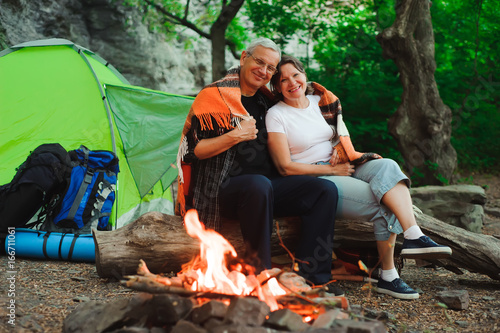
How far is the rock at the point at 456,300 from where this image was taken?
2.78 meters

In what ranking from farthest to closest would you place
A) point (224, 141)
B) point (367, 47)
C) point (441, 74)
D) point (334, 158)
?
1. point (367, 47)
2. point (441, 74)
3. point (334, 158)
4. point (224, 141)

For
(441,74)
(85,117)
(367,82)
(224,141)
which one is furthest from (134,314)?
(441,74)

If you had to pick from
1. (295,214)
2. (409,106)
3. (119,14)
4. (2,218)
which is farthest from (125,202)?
(119,14)

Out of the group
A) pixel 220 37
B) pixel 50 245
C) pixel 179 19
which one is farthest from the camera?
pixel 179 19

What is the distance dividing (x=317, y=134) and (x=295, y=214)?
23.6 inches

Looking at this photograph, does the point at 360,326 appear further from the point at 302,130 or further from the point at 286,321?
the point at 302,130

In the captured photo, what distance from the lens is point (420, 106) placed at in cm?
641

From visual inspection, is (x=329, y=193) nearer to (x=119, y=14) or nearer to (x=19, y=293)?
(x=19, y=293)

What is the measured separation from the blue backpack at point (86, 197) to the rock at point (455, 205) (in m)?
3.61

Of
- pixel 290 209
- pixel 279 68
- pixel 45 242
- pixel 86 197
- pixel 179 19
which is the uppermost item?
pixel 179 19

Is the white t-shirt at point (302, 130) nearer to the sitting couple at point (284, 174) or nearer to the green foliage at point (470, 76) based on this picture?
the sitting couple at point (284, 174)

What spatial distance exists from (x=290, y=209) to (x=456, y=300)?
3.66ft

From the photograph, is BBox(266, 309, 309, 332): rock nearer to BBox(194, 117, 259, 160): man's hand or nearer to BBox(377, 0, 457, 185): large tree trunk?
BBox(194, 117, 259, 160): man's hand

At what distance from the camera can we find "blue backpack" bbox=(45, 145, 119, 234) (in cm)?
379
